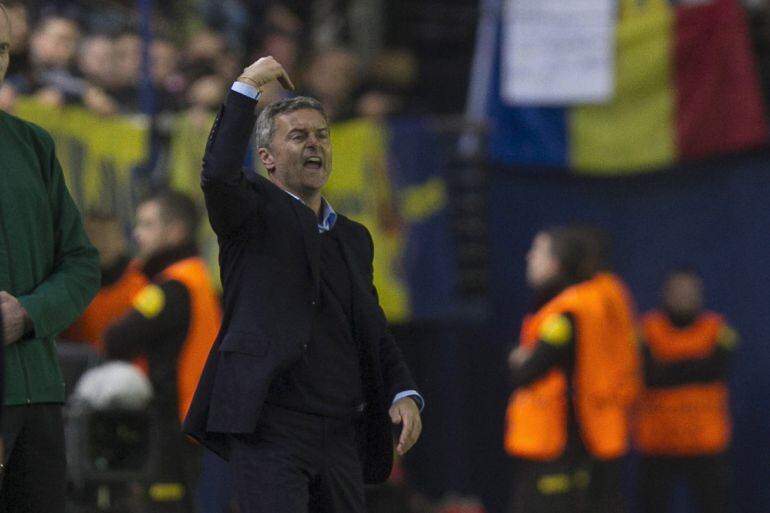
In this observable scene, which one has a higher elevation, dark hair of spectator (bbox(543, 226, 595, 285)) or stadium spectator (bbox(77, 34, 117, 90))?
stadium spectator (bbox(77, 34, 117, 90))

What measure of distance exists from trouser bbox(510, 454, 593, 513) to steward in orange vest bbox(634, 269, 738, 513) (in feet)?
7.58

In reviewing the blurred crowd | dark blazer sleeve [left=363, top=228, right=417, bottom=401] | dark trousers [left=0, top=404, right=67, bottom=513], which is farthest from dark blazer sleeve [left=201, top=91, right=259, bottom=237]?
the blurred crowd

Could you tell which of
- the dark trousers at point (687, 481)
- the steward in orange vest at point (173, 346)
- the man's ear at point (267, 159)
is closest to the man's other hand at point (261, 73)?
the man's ear at point (267, 159)

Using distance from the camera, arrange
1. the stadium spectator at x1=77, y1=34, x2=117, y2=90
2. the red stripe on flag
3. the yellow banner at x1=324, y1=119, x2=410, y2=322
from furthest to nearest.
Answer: the red stripe on flag
the yellow banner at x1=324, y1=119, x2=410, y2=322
the stadium spectator at x1=77, y1=34, x2=117, y2=90

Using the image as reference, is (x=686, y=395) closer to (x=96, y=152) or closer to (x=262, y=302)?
(x=96, y=152)

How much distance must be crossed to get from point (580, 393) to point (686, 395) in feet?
7.99

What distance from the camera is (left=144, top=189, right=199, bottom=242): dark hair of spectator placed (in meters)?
8.69

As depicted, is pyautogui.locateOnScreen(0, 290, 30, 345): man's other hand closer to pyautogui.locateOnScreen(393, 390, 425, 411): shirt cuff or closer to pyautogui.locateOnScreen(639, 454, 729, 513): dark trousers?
pyautogui.locateOnScreen(393, 390, 425, 411): shirt cuff

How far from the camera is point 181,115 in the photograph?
36.8ft

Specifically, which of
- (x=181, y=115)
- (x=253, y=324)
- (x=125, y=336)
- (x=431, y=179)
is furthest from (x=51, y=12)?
(x=253, y=324)

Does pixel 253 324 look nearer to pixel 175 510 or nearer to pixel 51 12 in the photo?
pixel 175 510

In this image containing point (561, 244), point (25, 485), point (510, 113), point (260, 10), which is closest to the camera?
point (25, 485)

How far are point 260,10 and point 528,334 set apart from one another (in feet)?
17.5

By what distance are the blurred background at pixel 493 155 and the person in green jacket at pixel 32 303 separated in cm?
554
